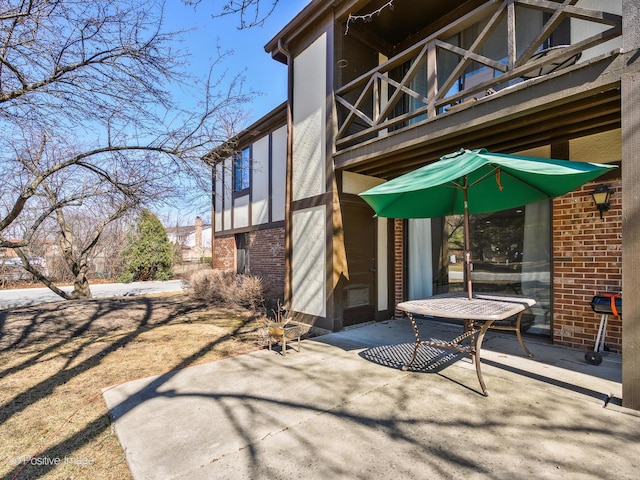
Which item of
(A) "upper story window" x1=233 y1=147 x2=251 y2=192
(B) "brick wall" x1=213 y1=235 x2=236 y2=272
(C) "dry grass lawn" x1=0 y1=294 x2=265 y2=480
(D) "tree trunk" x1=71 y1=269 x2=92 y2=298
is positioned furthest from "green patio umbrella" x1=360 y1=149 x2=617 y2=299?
(D) "tree trunk" x1=71 y1=269 x2=92 y2=298

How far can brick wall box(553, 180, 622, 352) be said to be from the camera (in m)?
3.96

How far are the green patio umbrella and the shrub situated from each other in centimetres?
454

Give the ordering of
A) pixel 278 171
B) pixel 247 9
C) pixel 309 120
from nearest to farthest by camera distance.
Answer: pixel 247 9 → pixel 309 120 → pixel 278 171

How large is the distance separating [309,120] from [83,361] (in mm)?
5260

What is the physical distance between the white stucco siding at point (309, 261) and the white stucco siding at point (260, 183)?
3.30 meters

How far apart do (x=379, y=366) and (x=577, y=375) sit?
2006mm

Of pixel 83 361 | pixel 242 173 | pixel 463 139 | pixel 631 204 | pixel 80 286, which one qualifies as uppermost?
pixel 242 173

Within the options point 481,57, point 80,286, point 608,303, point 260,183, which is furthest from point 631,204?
point 80,286

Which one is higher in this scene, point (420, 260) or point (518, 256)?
point (518, 256)

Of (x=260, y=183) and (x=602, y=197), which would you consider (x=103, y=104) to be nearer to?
(x=260, y=183)

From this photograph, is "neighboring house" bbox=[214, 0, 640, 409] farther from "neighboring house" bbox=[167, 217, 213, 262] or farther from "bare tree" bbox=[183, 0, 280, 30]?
"neighboring house" bbox=[167, 217, 213, 262]

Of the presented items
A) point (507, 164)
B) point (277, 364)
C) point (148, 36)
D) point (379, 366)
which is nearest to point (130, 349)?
point (277, 364)

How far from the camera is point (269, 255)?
9023 millimetres

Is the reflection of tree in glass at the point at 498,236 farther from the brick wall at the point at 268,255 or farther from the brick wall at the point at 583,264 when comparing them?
the brick wall at the point at 268,255
